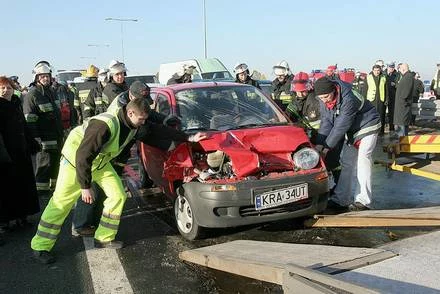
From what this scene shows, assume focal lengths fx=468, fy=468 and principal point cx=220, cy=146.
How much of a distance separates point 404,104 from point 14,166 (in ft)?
29.4

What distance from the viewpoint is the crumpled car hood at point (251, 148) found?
4.52 meters

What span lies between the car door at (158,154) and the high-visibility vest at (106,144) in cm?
62

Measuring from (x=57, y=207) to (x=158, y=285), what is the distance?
1.32 m

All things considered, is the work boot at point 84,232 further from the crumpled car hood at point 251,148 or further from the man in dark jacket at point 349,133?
the man in dark jacket at point 349,133

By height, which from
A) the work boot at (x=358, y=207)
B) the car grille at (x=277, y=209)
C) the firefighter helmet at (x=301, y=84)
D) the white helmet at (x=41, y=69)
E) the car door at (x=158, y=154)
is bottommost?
the work boot at (x=358, y=207)

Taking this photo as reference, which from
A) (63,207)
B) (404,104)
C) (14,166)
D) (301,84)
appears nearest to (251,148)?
(63,207)

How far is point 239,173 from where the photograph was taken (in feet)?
14.7

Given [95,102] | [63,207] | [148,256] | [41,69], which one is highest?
[41,69]

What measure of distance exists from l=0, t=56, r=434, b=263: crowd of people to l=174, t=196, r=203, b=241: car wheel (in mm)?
653

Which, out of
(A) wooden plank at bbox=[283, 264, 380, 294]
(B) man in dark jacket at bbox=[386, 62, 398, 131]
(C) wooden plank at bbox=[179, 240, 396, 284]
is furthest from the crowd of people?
(B) man in dark jacket at bbox=[386, 62, 398, 131]

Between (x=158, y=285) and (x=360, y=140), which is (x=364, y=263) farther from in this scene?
(x=360, y=140)

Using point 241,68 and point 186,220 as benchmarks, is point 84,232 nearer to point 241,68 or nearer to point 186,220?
point 186,220

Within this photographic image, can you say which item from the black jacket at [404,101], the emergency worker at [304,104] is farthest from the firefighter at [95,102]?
the black jacket at [404,101]

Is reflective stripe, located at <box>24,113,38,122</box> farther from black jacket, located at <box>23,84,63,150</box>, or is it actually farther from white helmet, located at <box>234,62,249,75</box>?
white helmet, located at <box>234,62,249,75</box>
